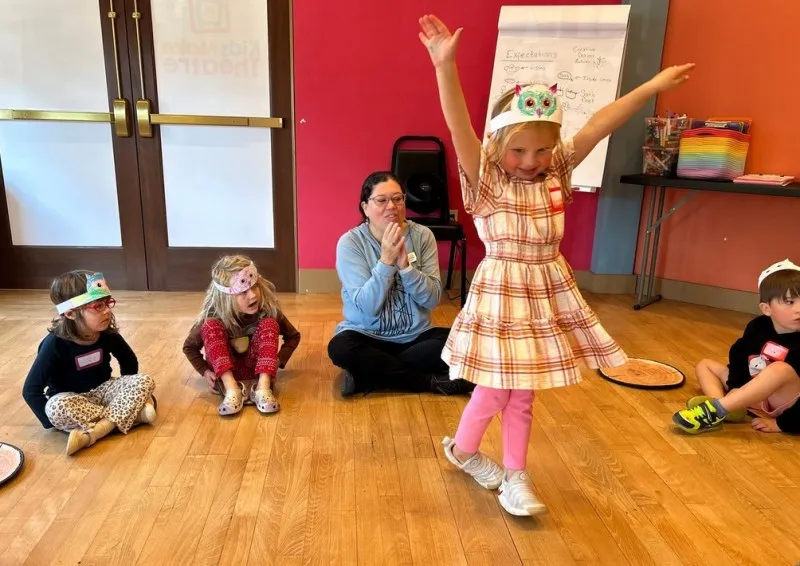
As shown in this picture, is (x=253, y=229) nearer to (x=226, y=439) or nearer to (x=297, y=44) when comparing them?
(x=297, y=44)

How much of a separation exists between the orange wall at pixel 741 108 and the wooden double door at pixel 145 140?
2.37 metres

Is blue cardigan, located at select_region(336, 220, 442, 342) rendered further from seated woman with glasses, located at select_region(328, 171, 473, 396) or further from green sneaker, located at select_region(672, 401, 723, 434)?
green sneaker, located at select_region(672, 401, 723, 434)

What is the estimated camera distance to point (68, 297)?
75.9 inches

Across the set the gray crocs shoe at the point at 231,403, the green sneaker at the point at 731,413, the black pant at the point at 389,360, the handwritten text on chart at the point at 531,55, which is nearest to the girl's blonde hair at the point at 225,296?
the gray crocs shoe at the point at 231,403

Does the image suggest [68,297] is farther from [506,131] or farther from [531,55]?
[531,55]

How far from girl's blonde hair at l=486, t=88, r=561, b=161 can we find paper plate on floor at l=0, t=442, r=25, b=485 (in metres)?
1.62

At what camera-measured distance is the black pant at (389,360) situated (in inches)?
91.2

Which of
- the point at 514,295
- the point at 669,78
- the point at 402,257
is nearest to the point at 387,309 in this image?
the point at 402,257

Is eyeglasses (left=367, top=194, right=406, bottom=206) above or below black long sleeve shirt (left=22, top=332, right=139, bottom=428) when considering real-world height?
above

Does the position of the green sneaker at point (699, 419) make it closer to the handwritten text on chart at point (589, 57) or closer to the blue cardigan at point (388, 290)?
the blue cardigan at point (388, 290)

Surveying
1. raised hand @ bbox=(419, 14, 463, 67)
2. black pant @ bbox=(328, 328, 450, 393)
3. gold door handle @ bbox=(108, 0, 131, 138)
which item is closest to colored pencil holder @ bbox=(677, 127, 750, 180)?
black pant @ bbox=(328, 328, 450, 393)

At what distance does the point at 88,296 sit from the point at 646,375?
2.18 meters

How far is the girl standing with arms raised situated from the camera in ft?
4.74

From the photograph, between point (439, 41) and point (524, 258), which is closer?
point (439, 41)
